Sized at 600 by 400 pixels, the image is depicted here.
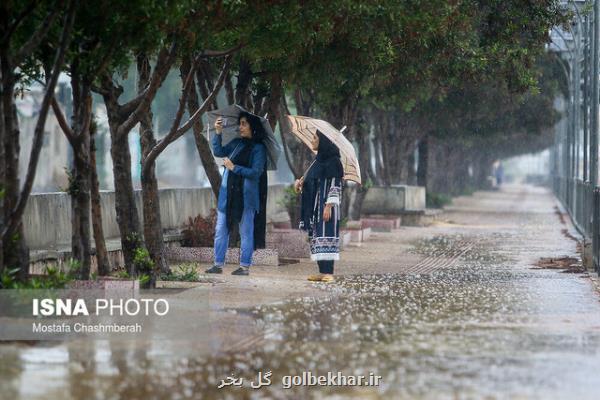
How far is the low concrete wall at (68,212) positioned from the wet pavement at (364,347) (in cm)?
274

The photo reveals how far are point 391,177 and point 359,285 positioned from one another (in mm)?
28426

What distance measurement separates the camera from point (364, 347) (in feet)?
38.8

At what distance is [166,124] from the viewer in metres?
95.0

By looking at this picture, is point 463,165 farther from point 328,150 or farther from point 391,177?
point 328,150

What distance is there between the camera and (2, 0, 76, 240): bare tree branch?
42.8 feet

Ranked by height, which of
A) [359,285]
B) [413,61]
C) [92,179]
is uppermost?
[413,61]

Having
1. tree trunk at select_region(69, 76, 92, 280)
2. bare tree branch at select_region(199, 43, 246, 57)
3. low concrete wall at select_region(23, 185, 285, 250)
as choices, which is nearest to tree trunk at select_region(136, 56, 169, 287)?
bare tree branch at select_region(199, 43, 246, 57)

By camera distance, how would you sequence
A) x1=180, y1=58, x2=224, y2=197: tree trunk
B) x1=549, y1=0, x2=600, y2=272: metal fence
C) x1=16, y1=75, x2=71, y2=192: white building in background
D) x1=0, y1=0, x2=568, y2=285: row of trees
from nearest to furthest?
1. x1=0, y1=0, x2=568, y2=285: row of trees
2. x1=180, y1=58, x2=224, y2=197: tree trunk
3. x1=549, y1=0, x2=600, y2=272: metal fence
4. x1=16, y1=75, x2=71, y2=192: white building in background

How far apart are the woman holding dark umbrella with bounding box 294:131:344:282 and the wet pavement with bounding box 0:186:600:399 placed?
0.53 meters

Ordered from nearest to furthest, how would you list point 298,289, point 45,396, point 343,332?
point 45,396 → point 343,332 → point 298,289

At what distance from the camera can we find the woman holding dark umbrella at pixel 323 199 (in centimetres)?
1838

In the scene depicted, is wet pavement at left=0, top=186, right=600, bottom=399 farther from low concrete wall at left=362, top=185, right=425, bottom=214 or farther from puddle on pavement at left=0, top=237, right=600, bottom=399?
low concrete wall at left=362, top=185, right=425, bottom=214

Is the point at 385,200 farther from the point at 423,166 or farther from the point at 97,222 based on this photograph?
the point at 97,222

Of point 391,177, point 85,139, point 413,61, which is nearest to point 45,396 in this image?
point 85,139
